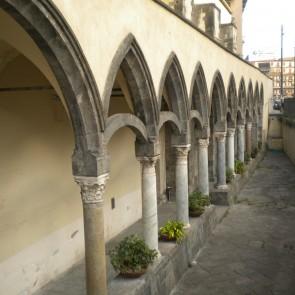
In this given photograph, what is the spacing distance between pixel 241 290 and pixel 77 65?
5.47 m

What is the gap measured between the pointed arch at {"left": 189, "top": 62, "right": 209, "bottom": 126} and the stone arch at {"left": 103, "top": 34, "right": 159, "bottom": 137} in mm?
3547

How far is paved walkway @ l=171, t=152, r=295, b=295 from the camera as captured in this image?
8.84m

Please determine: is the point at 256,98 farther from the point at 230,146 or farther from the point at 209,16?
the point at 209,16

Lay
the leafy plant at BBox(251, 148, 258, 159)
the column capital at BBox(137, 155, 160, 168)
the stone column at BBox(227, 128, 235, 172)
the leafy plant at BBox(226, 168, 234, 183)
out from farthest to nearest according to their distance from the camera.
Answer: the leafy plant at BBox(251, 148, 258, 159) → the stone column at BBox(227, 128, 235, 172) → the leafy plant at BBox(226, 168, 234, 183) → the column capital at BBox(137, 155, 160, 168)

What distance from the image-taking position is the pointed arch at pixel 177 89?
30.8 feet

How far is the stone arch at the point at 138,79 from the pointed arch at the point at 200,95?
355cm

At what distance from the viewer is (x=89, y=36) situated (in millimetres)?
5875

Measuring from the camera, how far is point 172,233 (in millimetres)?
9242

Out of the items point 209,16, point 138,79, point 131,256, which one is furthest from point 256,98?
point 131,256

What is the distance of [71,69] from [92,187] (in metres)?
1.62

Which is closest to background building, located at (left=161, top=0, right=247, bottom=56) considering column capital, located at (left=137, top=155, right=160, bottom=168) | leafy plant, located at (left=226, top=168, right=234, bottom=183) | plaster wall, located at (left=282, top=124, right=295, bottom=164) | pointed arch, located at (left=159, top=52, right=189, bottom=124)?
pointed arch, located at (left=159, top=52, right=189, bottom=124)

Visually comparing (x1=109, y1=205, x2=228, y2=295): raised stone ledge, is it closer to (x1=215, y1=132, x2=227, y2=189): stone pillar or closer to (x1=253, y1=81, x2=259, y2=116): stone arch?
(x1=215, y1=132, x2=227, y2=189): stone pillar

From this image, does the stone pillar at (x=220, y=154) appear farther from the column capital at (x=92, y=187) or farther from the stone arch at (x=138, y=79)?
the column capital at (x=92, y=187)

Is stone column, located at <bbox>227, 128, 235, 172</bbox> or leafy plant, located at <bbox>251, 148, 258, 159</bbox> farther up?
stone column, located at <bbox>227, 128, 235, 172</bbox>
